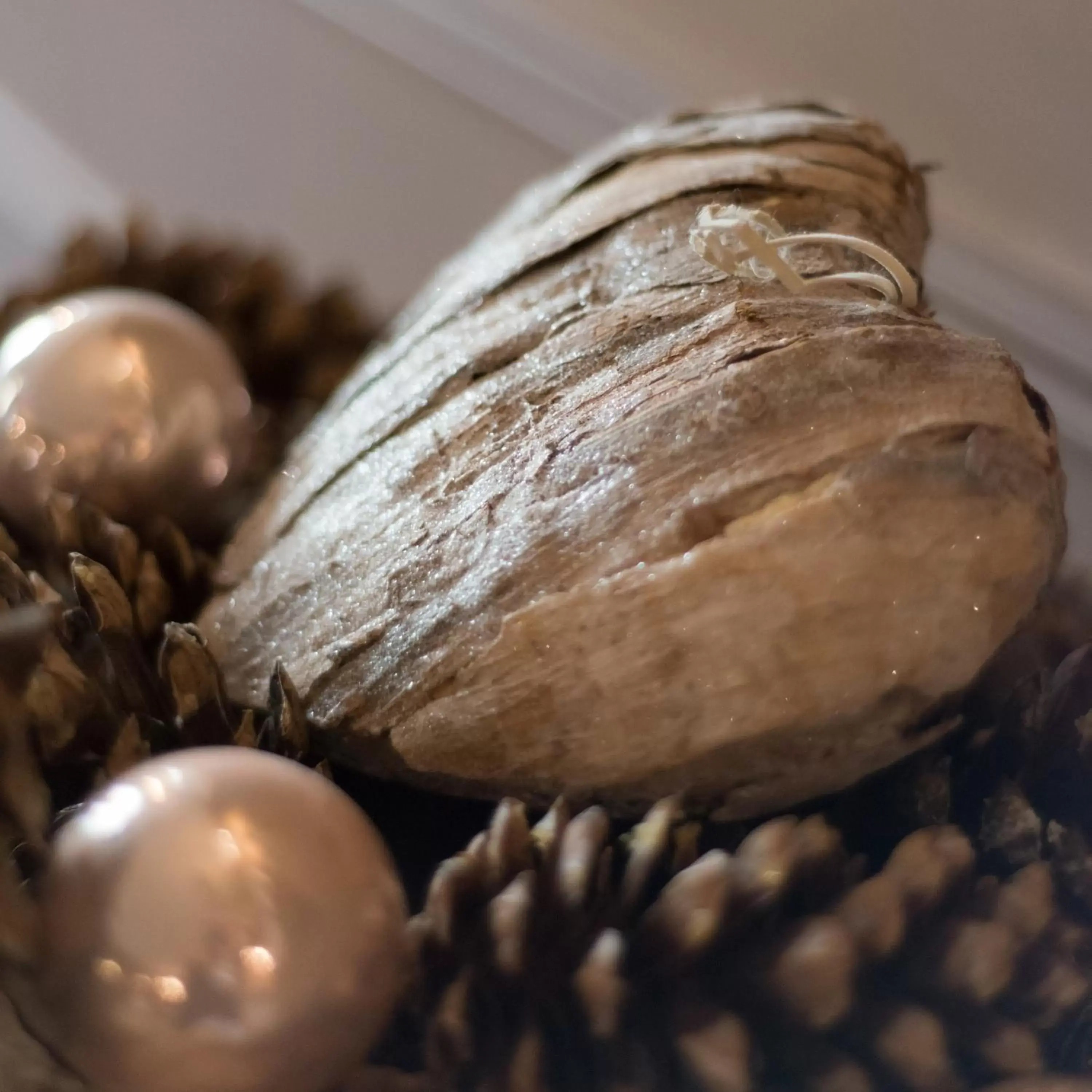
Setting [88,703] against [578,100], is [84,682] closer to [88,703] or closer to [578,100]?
[88,703]

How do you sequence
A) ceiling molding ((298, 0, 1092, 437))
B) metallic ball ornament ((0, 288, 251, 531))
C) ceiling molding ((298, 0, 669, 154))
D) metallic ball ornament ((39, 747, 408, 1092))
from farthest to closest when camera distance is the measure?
1. ceiling molding ((298, 0, 669, 154))
2. ceiling molding ((298, 0, 1092, 437))
3. metallic ball ornament ((0, 288, 251, 531))
4. metallic ball ornament ((39, 747, 408, 1092))

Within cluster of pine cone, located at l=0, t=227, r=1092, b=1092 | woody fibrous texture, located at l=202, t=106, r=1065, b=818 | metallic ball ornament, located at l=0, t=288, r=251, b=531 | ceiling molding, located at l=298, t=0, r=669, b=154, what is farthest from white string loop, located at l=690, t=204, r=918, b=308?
ceiling molding, located at l=298, t=0, r=669, b=154

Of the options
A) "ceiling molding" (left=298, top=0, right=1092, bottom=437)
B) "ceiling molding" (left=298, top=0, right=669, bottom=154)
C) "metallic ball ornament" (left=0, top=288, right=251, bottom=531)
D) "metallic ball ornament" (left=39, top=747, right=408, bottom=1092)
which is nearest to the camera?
"metallic ball ornament" (left=39, top=747, right=408, bottom=1092)

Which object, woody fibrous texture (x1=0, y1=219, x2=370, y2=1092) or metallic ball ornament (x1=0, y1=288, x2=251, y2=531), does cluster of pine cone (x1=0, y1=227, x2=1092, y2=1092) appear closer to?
woody fibrous texture (x1=0, y1=219, x2=370, y2=1092)

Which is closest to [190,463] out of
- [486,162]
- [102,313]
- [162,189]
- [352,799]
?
[102,313]

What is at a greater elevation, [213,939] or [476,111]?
[476,111]

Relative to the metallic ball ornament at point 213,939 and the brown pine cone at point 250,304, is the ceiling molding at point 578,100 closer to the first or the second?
the brown pine cone at point 250,304

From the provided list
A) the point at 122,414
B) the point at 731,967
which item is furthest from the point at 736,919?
the point at 122,414
